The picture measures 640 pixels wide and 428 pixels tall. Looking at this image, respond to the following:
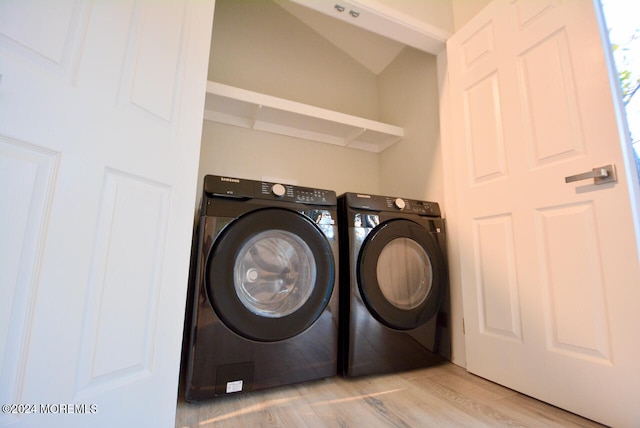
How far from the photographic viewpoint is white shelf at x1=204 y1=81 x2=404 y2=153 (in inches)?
64.8

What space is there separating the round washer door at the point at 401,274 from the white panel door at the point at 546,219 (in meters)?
0.16

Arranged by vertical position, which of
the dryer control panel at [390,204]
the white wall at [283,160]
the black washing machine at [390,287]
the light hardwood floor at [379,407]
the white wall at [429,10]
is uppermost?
the white wall at [429,10]

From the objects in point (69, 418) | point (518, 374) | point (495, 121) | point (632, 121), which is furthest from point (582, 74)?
point (69, 418)

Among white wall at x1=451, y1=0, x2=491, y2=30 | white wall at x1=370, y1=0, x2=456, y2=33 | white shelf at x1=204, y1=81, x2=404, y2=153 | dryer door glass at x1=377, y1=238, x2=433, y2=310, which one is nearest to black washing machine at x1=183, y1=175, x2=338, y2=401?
dryer door glass at x1=377, y1=238, x2=433, y2=310

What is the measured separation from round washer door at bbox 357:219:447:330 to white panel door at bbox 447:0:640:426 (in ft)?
0.53

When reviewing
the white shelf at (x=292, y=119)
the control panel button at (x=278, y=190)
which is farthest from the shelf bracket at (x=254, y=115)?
the control panel button at (x=278, y=190)

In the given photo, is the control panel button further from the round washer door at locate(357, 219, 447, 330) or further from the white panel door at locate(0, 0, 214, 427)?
the round washer door at locate(357, 219, 447, 330)

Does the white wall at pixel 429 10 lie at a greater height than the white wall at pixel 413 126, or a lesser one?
greater

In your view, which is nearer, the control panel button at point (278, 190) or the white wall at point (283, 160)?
the control panel button at point (278, 190)

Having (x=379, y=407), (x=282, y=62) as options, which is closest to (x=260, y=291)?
(x=379, y=407)

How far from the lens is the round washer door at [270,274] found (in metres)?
1.06

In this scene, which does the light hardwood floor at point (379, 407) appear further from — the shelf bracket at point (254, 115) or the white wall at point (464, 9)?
the white wall at point (464, 9)

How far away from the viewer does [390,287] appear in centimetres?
135

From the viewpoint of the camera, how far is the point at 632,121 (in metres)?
0.95
